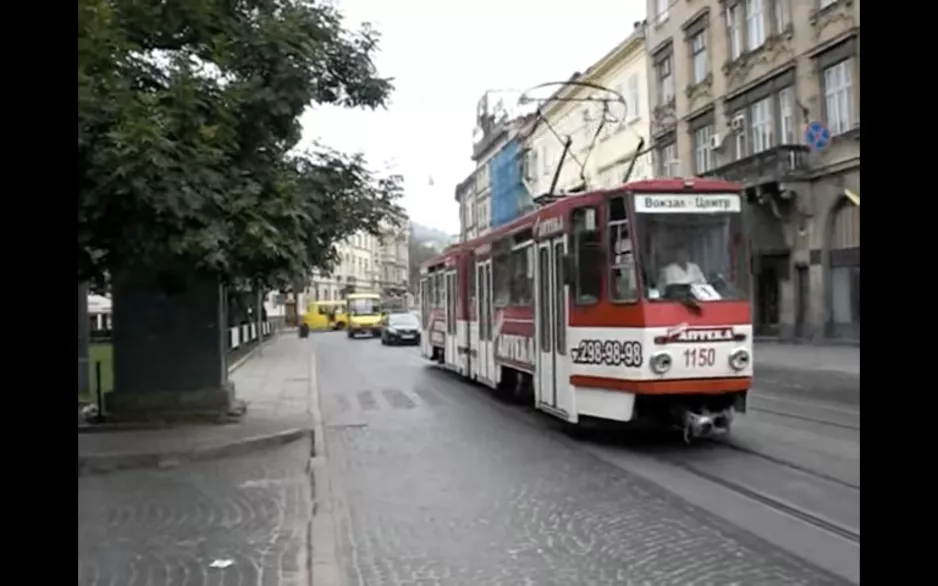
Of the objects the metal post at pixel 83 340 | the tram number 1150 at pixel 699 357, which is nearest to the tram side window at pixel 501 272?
the tram number 1150 at pixel 699 357

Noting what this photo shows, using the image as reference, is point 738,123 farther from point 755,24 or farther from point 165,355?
point 165,355

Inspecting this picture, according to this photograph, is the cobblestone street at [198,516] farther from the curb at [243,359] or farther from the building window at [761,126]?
the building window at [761,126]

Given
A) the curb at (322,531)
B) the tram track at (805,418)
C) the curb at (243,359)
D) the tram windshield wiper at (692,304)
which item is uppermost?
the tram windshield wiper at (692,304)

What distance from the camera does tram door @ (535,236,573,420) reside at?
12.8m

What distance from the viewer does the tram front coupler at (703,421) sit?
1150 centimetres

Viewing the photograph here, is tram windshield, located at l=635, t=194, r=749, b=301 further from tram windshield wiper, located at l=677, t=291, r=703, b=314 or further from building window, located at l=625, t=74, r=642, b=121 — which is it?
building window, located at l=625, t=74, r=642, b=121

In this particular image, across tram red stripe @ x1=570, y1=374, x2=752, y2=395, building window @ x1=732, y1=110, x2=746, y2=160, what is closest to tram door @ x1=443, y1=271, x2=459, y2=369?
tram red stripe @ x1=570, y1=374, x2=752, y2=395

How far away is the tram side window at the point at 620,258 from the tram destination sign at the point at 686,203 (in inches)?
9.6

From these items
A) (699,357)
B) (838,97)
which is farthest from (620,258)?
(838,97)

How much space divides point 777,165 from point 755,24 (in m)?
6.15

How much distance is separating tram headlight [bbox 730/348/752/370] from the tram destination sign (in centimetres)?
156

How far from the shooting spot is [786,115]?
33.9 meters
